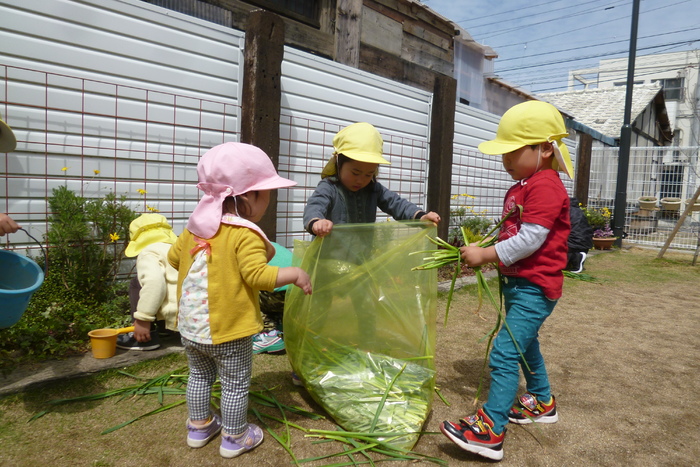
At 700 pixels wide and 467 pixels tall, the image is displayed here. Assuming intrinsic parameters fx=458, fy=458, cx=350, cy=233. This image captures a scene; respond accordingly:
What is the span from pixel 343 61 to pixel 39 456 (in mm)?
5571

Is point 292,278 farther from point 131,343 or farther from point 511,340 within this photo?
point 131,343

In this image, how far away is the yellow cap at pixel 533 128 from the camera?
2.07 metres

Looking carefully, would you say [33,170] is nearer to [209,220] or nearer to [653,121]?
[209,220]

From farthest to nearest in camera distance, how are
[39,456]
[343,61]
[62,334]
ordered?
[343,61], [62,334], [39,456]

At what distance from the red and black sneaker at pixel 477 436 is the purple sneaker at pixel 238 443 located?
2.59ft

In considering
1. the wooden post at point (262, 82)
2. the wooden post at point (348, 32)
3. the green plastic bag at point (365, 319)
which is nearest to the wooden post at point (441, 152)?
the wooden post at point (348, 32)

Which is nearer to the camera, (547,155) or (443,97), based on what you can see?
(547,155)

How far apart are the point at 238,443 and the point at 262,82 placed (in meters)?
2.96

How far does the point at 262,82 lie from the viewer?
3.88 m

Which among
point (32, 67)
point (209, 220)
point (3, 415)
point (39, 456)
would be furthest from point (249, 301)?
point (32, 67)

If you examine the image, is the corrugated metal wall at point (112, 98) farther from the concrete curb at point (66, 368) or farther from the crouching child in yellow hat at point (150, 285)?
the concrete curb at point (66, 368)

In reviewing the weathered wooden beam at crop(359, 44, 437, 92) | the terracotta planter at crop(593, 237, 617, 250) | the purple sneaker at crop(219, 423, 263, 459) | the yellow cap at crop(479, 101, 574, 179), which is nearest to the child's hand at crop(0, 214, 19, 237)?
the purple sneaker at crop(219, 423, 263, 459)

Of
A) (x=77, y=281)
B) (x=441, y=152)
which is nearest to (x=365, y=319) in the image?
(x=77, y=281)

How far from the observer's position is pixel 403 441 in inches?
75.7
